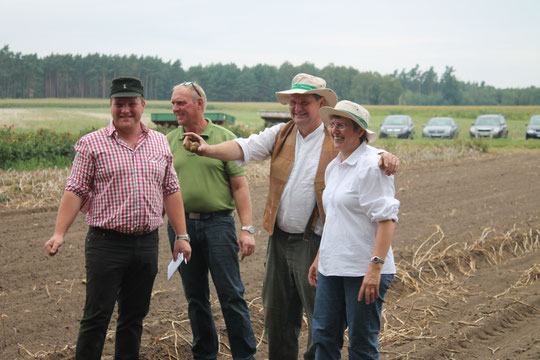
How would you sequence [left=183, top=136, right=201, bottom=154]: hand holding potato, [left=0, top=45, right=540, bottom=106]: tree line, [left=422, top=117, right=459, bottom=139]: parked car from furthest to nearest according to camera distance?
1. [left=0, top=45, right=540, bottom=106]: tree line
2. [left=422, top=117, right=459, bottom=139]: parked car
3. [left=183, top=136, right=201, bottom=154]: hand holding potato

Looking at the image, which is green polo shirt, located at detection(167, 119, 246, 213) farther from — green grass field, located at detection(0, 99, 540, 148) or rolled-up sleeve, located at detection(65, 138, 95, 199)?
green grass field, located at detection(0, 99, 540, 148)

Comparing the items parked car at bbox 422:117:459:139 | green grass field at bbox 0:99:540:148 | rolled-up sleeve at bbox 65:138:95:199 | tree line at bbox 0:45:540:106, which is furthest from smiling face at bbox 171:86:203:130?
tree line at bbox 0:45:540:106

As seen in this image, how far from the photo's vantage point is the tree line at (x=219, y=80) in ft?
131

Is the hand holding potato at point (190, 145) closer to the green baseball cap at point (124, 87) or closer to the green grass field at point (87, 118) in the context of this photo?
the green baseball cap at point (124, 87)

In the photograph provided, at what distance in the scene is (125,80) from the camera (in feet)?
11.8

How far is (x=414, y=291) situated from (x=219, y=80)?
71119mm

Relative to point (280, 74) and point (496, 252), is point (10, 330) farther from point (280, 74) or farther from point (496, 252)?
point (280, 74)

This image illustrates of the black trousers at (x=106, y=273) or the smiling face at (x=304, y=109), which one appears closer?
the black trousers at (x=106, y=273)

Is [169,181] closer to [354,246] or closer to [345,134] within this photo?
[345,134]

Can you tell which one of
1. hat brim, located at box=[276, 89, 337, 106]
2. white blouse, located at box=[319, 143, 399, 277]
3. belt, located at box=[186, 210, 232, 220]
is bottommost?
belt, located at box=[186, 210, 232, 220]

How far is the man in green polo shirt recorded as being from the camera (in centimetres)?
401

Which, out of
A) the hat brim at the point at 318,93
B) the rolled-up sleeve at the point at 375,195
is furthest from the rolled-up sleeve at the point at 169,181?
the rolled-up sleeve at the point at 375,195

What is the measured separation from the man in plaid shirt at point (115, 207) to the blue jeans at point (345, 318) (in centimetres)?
115

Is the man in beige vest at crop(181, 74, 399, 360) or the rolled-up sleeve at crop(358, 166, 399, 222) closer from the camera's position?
the rolled-up sleeve at crop(358, 166, 399, 222)
